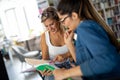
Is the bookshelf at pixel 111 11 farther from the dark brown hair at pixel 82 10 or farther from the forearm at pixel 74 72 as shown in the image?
the forearm at pixel 74 72

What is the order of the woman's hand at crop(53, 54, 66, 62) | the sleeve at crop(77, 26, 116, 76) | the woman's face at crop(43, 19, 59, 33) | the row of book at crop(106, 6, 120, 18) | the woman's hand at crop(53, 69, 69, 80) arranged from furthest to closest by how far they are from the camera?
the row of book at crop(106, 6, 120, 18) < the woman's face at crop(43, 19, 59, 33) < the woman's hand at crop(53, 54, 66, 62) < the woman's hand at crop(53, 69, 69, 80) < the sleeve at crop(77, 26, 116, 76)

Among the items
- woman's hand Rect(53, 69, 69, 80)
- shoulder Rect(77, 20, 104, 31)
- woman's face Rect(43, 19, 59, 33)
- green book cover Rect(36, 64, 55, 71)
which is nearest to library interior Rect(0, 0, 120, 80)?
woman's face Rect(43, 19, 59, 33)

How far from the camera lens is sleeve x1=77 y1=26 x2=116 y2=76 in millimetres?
839

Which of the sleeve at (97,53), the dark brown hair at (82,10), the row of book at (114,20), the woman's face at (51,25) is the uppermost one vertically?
the dark brown hair at (82,10)

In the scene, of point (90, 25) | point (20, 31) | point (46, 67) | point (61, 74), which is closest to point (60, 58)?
point (46, 67)

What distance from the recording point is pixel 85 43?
35.4 inches

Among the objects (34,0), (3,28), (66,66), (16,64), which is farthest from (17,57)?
(66,66)

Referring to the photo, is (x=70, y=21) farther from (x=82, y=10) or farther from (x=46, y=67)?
(x=46, y=67)

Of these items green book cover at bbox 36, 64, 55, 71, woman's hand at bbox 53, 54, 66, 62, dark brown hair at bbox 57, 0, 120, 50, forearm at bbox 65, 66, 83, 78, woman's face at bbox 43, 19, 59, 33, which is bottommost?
woman's hand at bbox 53, 54, 66, 62

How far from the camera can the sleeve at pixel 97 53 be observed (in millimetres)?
839

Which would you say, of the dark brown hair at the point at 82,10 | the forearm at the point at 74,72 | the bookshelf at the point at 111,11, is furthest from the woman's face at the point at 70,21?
the bookshelf at the point at 111,11

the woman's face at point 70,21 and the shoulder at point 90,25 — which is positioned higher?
the woman's face at point 70,21

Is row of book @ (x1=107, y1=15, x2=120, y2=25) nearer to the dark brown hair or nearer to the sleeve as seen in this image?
the dark brown hair

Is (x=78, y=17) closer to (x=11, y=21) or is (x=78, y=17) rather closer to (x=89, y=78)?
(x=89, y=78)
